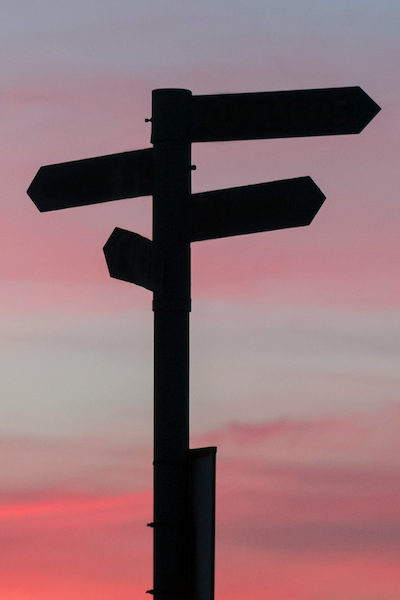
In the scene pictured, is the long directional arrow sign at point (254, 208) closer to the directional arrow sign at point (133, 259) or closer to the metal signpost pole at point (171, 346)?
the metal signpost pole at point (171, 346)

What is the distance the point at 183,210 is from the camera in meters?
5.10

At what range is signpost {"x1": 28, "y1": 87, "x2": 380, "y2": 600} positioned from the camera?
15.8ft

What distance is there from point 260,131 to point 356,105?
57cm

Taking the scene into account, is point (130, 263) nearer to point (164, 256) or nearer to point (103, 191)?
point (164, 256)

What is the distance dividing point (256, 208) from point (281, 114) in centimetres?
56

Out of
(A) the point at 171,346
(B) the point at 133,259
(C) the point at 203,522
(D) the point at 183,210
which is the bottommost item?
(C) the point at 203,522

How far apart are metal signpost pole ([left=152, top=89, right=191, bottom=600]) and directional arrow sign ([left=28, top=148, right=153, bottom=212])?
10 centimetres

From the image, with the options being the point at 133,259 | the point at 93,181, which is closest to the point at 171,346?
the point at 133,259

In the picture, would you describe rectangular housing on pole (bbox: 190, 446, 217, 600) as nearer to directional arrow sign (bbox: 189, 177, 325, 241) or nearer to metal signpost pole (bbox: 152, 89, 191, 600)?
metal signpost pole (bbox: 152, 89, 191, 600)

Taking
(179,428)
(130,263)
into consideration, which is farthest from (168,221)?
(179,428)

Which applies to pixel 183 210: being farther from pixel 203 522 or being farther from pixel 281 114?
pixel 203 522

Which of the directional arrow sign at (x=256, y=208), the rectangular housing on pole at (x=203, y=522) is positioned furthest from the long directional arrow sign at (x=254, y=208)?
the rectangular housing on pole at (x=203, y=522)

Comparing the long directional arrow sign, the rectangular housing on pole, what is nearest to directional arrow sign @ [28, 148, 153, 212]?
the long directional arrow sign

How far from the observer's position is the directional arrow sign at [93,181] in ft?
17.1
